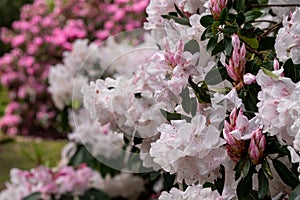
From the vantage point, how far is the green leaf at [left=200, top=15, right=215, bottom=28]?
4.42 feet

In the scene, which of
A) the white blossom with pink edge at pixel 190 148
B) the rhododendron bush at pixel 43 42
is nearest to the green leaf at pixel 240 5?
the white blossom with pink edge at pixel 190 148

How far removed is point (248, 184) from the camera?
1239 millimetres

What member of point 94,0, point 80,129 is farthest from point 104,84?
point 94,0

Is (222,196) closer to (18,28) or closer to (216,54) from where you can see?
(216,54)

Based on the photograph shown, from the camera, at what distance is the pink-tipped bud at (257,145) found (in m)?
1.16

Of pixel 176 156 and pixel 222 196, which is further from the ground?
pixel 176 156

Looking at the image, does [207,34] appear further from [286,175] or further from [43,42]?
[43,42]

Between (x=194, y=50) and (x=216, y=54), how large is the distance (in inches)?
2.2

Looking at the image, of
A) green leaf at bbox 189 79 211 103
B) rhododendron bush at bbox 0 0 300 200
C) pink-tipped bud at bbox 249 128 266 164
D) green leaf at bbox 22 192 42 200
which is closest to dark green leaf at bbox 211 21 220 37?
rhododendron bush at bbox 0 0 300 200

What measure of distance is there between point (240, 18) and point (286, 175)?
35 centimetres

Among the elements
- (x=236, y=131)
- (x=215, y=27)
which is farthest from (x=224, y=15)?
(x=236, y=131)

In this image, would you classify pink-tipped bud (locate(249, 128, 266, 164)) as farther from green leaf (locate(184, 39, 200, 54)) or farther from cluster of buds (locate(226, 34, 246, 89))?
green leaf (locate(184, 39, 200, 54))

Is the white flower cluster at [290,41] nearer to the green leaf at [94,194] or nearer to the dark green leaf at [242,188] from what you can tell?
the dark green leaf at [242,188]

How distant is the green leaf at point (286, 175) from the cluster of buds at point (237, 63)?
0.59 feet
